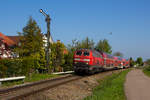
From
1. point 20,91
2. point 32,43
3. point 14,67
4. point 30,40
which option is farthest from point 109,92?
point 30,40

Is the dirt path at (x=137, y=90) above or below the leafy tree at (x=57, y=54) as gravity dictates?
below

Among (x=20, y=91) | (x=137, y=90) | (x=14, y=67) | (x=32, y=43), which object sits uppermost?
(x=32, y=43)

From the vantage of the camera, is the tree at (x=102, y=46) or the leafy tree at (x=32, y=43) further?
the tree at (x=102, y=46)

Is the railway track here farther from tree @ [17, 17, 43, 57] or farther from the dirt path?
tree @ [17, 17, 43, 57]

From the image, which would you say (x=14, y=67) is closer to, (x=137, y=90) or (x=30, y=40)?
(x=137, y=90)

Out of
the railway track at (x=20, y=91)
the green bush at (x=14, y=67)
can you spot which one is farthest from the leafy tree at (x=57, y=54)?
the railway track at (x=20, y=91)

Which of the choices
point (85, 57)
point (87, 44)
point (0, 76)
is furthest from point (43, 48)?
point (87, 44)

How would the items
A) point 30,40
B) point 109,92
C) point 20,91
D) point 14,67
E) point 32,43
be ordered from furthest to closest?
1. point 30,40
2. point 32,43
3. point 14,67
4. point 109,92
5. point 20,91

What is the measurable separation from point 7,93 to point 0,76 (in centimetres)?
478

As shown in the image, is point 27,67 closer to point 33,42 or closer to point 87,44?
point 33,42

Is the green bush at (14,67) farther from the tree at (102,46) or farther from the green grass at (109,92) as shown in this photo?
the tree at (102,46)

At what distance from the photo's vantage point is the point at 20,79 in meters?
17.0

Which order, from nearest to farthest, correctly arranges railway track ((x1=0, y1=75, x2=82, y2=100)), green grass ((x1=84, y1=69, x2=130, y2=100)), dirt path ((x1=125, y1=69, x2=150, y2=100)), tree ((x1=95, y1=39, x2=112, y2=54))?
railway track ((x1=0, y1=75, x2=82, y2=100)) → green grass ((x1=84, y1=69, x2=130, y2=100)) → dirt path ((x1=125, y1=69, x2=150, y2=100)) → tree ((x1=95, y1=39, x2=112, y2=54))

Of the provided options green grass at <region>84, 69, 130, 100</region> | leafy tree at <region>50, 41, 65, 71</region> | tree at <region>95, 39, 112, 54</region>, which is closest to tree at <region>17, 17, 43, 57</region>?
leafy tree at <region>50, 41, 65, 71</region>
